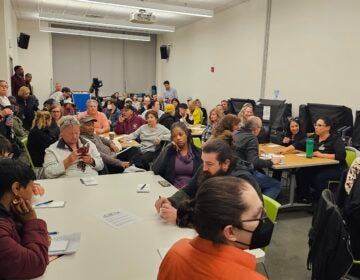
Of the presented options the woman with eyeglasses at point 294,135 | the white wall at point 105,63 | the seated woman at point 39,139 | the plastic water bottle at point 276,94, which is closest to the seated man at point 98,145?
the seated woman at point 39,139

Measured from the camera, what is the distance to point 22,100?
8.28 meters

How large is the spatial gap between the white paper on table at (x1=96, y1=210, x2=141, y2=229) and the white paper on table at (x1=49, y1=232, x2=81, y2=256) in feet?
0.75

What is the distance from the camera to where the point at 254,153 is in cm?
400

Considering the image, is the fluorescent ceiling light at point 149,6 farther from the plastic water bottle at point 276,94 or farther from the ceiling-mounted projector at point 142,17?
the plastic water bottle at point 276,94

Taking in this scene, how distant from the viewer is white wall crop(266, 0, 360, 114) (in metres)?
5.79

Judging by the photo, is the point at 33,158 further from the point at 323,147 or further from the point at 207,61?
the point at 207,61

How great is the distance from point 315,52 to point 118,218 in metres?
5.69

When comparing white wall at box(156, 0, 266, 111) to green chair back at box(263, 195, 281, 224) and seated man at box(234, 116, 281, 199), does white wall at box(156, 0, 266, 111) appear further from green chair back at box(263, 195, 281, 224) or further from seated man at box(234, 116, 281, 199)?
green chair back at box(263, 195, 281, 224)

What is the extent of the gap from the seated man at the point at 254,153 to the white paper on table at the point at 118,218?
203cm

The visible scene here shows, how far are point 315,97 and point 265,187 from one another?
342 cm

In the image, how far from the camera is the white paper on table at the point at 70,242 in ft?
5.57

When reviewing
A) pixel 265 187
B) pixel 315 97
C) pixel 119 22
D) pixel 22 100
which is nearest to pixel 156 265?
pixel 265 187

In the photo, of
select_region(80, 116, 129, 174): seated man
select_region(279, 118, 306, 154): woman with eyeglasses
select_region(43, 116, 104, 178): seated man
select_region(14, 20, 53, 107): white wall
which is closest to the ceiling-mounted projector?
select_region(279, 118, 306, 154): woman with eyeglasses

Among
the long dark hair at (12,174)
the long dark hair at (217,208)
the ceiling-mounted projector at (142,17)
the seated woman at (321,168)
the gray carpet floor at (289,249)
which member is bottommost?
the gray carpet floor at (289,249)
